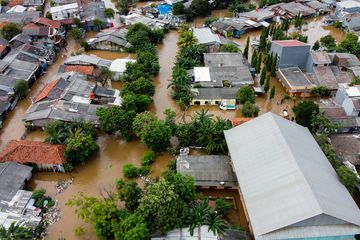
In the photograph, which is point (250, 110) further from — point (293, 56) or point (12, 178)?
point (12, 178)

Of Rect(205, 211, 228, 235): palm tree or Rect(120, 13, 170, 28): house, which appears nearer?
Rect(205, 211, 228, 235): palm tree

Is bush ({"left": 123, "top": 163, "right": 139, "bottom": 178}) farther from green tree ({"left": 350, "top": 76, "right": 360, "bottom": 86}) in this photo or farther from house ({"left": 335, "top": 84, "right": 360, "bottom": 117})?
green tree ({"left": 350, "top": 76, "right": 360, "bottom": 86})

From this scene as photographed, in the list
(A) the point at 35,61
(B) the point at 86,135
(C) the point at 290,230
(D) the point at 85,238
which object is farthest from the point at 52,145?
(C) the point at 290,230

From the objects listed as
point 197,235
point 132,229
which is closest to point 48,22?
point 132,229

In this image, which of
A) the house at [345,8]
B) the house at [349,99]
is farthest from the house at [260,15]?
the house at [349,99]

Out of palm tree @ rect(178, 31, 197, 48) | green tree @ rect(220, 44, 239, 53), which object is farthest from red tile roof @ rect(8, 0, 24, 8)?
green tree @ rect(220, 44, 239, 53)

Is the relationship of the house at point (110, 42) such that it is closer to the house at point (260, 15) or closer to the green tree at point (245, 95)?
the green tree at point (245, 95)

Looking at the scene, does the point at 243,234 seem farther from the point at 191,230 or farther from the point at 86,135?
the point at 86,135
